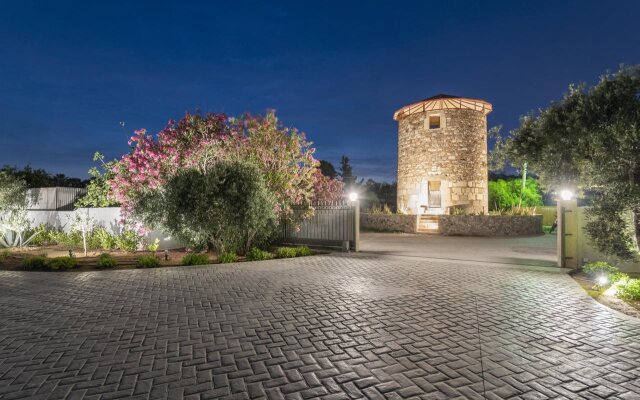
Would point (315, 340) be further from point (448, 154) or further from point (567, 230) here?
point (448, 154)

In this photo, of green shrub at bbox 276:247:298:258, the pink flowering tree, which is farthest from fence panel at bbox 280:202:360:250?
green shrub at bbox 276:247:298:258

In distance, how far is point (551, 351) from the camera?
163 inches

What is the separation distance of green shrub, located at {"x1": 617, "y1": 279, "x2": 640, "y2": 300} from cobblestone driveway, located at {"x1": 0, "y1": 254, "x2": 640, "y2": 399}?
558 millimetres

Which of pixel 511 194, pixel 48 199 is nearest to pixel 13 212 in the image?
pixel 48 199

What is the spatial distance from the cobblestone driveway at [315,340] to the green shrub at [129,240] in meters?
4.50

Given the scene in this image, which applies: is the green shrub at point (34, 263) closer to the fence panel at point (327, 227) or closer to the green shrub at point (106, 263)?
the green shrub at point (106, 263)

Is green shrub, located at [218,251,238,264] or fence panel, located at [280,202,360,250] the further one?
fence panel, located at [280,202,360,250]

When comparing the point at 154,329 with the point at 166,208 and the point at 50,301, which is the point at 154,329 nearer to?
the point at 50,301

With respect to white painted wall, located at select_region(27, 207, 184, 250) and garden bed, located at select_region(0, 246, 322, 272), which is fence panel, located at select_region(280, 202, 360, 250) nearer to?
garden bed, located at select_region(0, 246, 322, 272)

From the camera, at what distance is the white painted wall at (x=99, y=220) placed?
12820 mm

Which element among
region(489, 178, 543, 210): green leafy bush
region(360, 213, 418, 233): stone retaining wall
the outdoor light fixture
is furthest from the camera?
region(489, 178, 543, 210): green leafy bush

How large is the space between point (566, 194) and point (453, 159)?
1239 cm

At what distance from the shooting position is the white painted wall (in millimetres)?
12820

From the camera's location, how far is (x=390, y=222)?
2144cm
